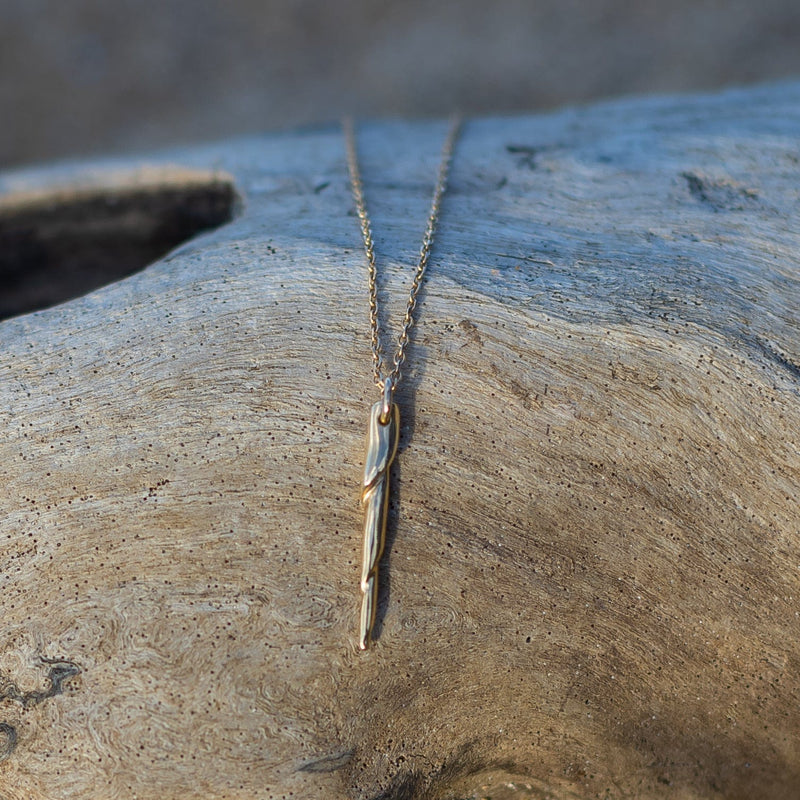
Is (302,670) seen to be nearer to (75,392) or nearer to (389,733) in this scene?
(389,733)

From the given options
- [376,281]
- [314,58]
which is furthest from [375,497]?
[314,58]

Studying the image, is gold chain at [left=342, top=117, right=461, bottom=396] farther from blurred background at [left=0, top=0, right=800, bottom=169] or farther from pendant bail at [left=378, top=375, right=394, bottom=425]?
blurred background at [left=0, top=0, right=800, bottom=169]

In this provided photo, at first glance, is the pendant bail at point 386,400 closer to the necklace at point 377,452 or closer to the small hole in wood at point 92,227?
the necklace at point 377,452

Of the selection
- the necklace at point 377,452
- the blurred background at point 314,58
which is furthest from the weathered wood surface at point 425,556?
→ the blurred background at point 314,58

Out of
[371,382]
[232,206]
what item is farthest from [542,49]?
[371,382]

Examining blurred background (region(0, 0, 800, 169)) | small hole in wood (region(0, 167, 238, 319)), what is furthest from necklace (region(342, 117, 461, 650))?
blurred background (region(0, 0, 800, 169))

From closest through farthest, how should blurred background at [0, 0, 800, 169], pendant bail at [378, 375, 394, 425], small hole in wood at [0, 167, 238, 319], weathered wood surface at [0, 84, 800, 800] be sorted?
1. weathered wood surface at [0, 84, 800, 800]
2. pendant bail at [378, 375, 394, 425]
3. small hole in wood at [0, 167, 238, 319]
4. blurred background at [0, 0, 800, 169]
